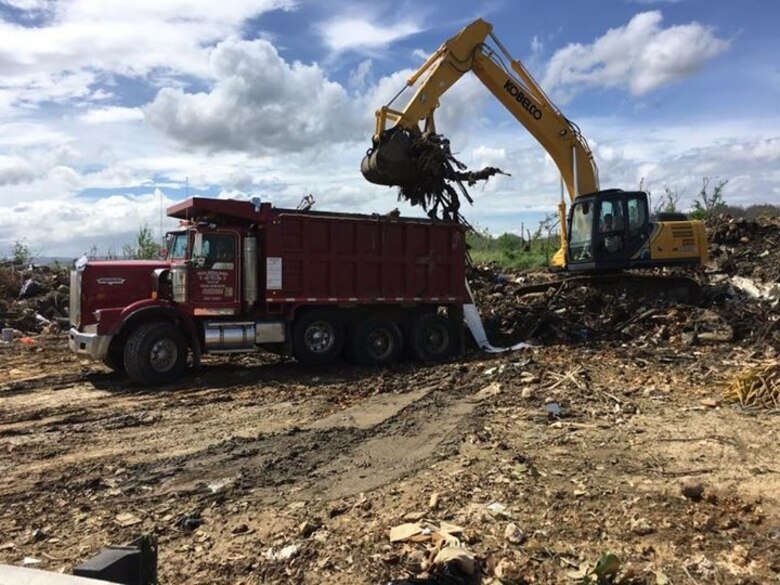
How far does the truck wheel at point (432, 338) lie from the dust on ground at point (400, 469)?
166cm

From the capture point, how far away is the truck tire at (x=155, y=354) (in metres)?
11.2

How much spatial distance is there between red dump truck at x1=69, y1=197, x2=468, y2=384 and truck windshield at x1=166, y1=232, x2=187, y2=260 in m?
0.02

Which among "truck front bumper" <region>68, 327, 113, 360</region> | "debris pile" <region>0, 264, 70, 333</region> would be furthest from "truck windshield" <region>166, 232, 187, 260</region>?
"debris pile" <region>0, 264, 70, 333</region>

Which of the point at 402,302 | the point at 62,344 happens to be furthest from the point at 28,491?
the point at 62,344

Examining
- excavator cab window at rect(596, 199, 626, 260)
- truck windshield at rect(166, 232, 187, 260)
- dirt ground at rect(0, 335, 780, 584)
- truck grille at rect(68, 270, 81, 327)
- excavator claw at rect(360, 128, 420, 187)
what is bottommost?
dirt ground at rect(0, 335, 780, 584)

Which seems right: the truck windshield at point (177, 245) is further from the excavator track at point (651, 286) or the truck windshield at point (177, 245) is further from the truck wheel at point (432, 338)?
the excavator track at point (651, 286)

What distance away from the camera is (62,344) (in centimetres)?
1641

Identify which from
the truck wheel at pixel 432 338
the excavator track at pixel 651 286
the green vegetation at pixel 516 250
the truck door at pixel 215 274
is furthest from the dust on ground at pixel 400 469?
the green vegetation at pixel 516 250

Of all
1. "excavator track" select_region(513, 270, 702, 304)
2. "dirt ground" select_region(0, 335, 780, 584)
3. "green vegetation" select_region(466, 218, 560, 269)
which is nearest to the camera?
"dirt ground" select_region(0, 335, 780, 584)

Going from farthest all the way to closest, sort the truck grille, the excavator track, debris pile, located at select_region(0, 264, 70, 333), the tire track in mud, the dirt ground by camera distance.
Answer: debris pile, located at select_region(0, 264, 70, 333)
the excavator track
the truck grille
the tire track in mud
the dirt ground

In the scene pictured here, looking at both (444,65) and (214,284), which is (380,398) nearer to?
(214,284)

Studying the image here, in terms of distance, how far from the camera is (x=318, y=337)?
1291cm

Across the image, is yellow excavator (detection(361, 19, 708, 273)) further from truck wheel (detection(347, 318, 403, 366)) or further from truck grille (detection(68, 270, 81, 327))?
truck grille (detection(68, 270, 81, 327))

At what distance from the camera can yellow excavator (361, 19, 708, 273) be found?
47.8 ft
